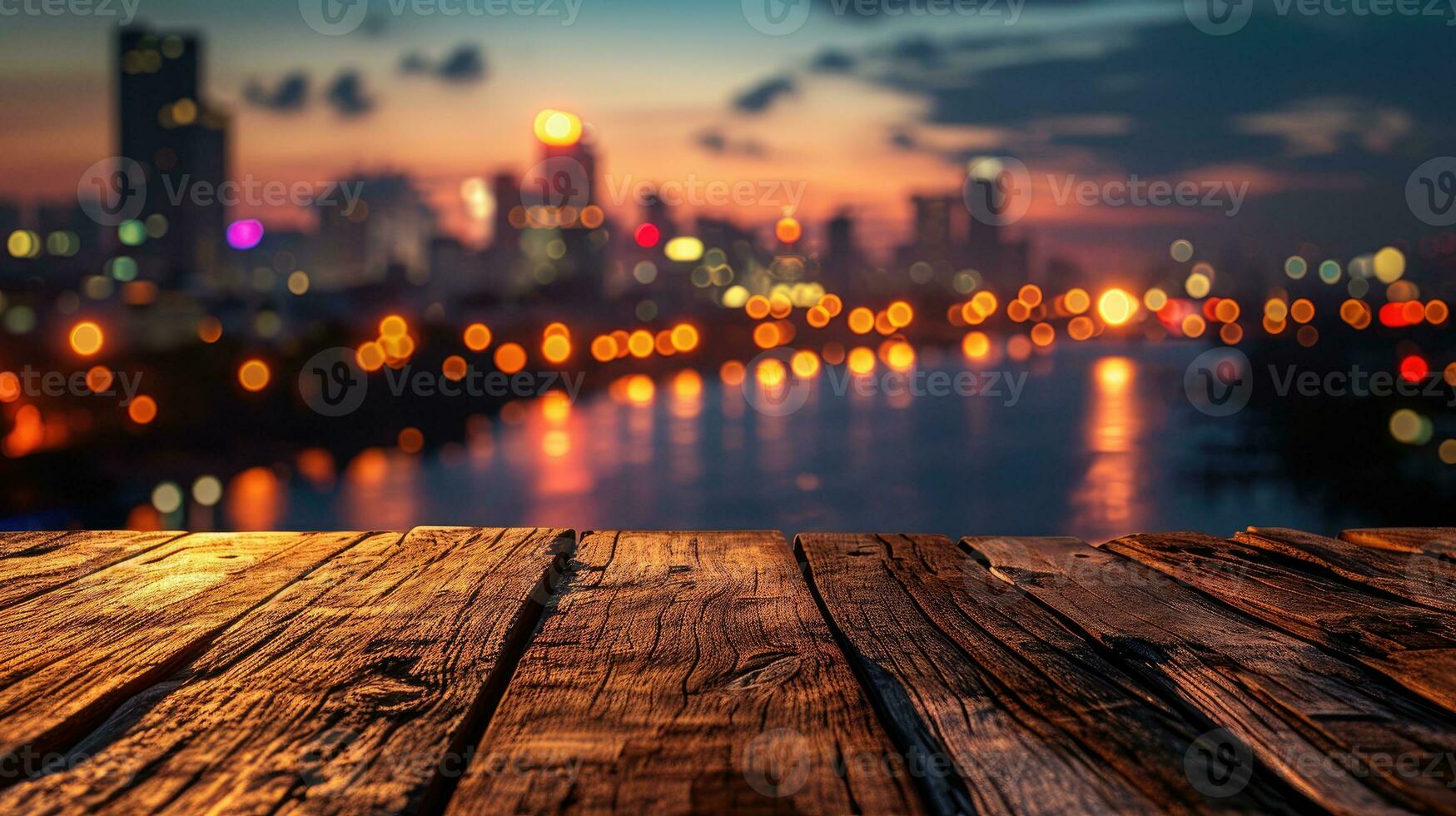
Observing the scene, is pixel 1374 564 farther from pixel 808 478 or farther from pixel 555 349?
pixel 555 349

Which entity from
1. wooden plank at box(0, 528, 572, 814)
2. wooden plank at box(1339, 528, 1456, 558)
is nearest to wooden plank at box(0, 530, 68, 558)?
wooden plank at box(0, 528, 572, 814)

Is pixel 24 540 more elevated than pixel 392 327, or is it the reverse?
pixel 392 327

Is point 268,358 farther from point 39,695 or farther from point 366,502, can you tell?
point 39,695

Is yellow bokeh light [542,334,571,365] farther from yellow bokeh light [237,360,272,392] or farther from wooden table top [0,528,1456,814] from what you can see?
wooden table top [0,528,1456,814]

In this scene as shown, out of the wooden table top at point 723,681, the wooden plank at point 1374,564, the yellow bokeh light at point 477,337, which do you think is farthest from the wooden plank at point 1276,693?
the yellow bokeh light at point 477,337

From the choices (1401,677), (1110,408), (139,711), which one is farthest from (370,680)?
(1110,408)

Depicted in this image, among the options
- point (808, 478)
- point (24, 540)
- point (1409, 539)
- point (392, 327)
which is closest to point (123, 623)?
point (24, 540)

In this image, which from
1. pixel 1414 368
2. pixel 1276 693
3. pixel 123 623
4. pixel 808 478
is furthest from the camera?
pixel 1414 368
